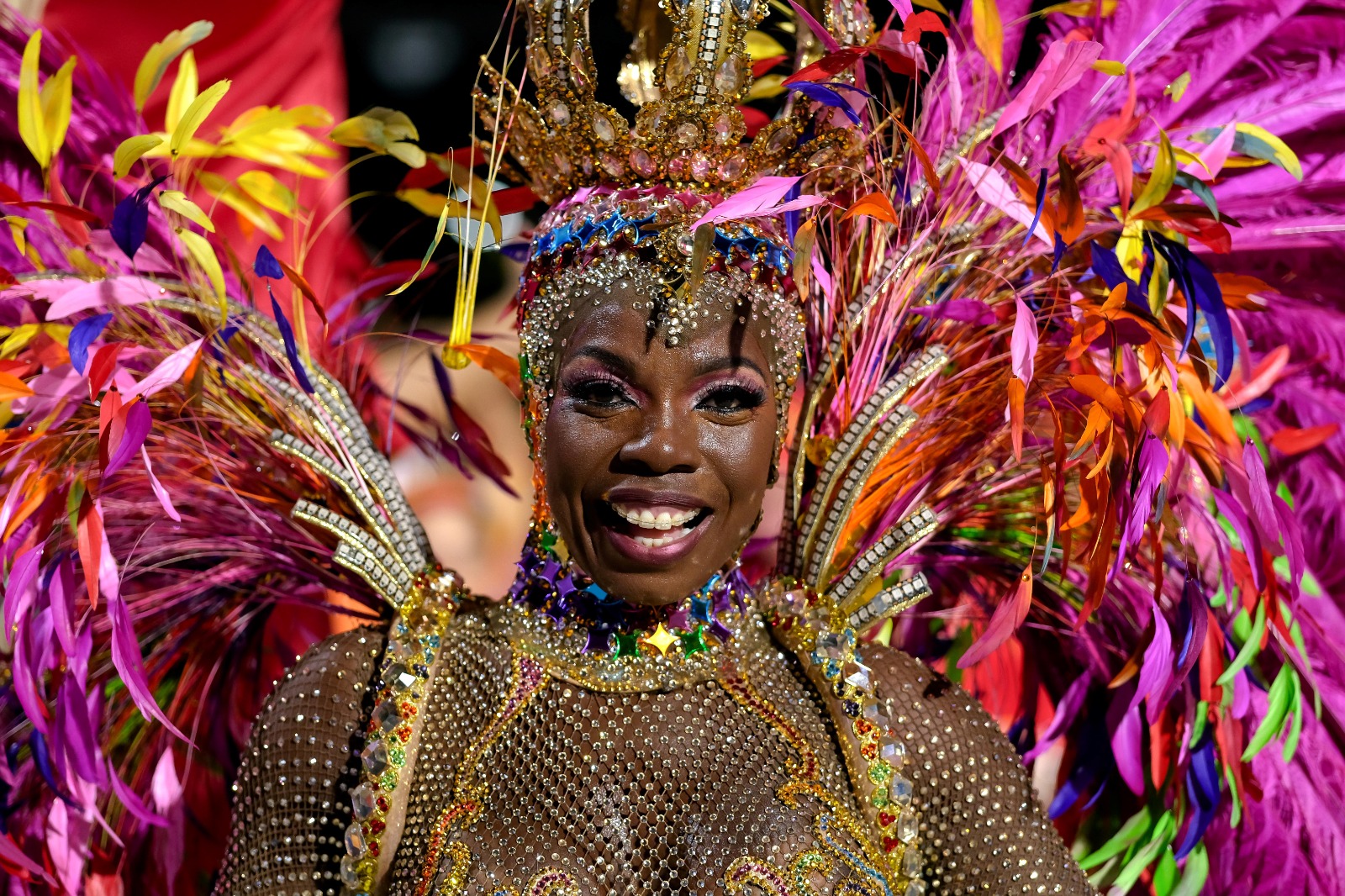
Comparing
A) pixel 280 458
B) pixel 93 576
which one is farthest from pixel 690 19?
pixel 93 576

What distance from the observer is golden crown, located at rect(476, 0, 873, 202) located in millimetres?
1680

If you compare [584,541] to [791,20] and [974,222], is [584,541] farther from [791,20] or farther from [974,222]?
[791,20]

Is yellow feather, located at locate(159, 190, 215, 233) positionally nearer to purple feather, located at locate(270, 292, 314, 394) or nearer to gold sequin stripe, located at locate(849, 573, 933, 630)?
purple feather, located at locate(270, 292, 314, 394)

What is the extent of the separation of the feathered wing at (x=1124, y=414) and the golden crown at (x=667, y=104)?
4.6 inches

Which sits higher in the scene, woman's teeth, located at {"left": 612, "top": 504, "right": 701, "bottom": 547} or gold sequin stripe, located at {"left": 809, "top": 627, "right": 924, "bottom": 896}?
woman's teeth, located at {"left": 612, "top": 504, "right": 701, "bottom": 547}

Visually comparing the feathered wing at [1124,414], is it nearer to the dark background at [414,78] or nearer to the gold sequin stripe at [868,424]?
the gold sequin stripe at [868,424]

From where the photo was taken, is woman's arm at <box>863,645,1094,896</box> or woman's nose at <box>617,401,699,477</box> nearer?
woman's nose at <box>617,401,699,477</box>

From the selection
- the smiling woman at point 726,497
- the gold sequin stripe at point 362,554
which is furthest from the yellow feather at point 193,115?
the gold sequin stripe at point 362,554

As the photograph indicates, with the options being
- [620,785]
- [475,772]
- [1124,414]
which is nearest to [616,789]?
[620,785]

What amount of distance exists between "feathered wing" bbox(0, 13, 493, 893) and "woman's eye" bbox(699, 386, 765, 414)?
0.49m

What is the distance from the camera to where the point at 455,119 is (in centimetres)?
244

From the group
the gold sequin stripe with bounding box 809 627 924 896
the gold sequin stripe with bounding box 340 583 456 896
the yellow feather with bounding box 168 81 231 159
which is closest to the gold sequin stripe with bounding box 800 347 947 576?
the gold sequin stripe with bounding box 809 627 924 896

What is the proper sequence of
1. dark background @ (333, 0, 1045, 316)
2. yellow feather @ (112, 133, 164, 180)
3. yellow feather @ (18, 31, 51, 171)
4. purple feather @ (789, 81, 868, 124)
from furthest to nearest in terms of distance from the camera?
dark background @ (333, 0, 1045, 316)
yellow feather @ (18, 31, 51, 171)
yellow feather @ (112, 133, 164, 180)
purple feather @ (789, 81, 868, 124)

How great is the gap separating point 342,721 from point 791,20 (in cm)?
113
